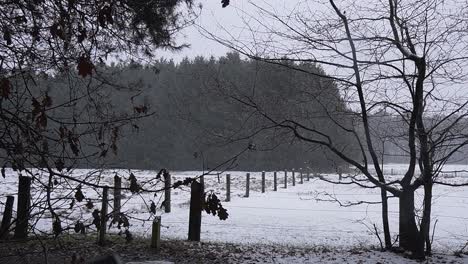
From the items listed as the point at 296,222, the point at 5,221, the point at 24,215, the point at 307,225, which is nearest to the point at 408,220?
the point at 307,225

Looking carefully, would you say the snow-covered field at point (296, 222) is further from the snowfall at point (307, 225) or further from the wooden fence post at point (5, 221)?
the wooden fence post at point (5, 221)

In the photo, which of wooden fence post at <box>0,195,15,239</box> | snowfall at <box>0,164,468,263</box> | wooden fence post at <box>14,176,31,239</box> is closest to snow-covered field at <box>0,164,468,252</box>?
snowfall at <box>0,164,468,263</box>

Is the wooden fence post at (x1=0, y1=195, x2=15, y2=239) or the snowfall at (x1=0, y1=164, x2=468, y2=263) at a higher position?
the wooden fence post at (x1=0, y1=195, x2=15, y2=239)

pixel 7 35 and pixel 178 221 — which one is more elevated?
pixel 7 35

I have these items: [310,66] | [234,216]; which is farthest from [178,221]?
[310,66]

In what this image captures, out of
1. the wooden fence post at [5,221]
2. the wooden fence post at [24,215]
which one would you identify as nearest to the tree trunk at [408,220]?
the wooden fence post at [24,215]

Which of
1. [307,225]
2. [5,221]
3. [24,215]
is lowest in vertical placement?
[307,225]

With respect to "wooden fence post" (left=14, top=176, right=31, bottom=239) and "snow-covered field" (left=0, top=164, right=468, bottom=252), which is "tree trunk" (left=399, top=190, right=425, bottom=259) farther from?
"wooden fence post" (left=14, top=176, right=31, bottom=239)

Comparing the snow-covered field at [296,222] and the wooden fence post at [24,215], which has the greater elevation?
the wooden fence post at [24,215]

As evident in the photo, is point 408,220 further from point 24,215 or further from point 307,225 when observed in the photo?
point 24,215

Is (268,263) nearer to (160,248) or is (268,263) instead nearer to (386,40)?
(160,248)

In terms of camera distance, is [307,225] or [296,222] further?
[296,222]

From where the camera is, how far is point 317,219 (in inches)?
445

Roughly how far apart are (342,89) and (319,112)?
2.01ft
